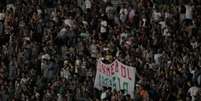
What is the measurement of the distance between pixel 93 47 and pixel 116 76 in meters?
3.09

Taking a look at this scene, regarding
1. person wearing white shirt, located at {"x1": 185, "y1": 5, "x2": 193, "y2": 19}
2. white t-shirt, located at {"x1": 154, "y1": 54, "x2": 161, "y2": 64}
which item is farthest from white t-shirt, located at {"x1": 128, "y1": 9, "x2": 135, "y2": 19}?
white t-shirt, located at {"x1": 154, "y1": 54, "x2": 161, "y2": 64}

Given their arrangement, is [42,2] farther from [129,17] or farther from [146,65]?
[146,65]

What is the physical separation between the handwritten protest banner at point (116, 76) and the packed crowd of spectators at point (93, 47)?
0.21 m

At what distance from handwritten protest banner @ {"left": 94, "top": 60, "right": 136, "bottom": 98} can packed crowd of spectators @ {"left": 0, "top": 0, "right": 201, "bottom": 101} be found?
8.1 inches

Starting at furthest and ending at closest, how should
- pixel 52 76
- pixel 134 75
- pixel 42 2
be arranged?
pixel 42 2, pixel 52 76, pixel 134 75

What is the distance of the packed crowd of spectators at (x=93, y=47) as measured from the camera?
31.5 meters

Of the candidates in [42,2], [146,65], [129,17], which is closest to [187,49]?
[146,65]

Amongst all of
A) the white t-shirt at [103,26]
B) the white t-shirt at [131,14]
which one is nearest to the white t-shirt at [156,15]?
the white t-shirt at [131,14]

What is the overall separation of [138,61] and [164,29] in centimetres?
238

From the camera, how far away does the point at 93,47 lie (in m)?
34.2

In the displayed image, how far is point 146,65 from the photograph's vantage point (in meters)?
32.3

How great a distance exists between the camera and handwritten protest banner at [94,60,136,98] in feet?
101

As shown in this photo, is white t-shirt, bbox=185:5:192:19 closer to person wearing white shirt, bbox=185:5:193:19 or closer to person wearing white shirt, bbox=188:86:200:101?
person wearing white shirt, bbox=185:5:193:19

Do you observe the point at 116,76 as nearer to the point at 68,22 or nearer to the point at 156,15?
the point at 156,15
